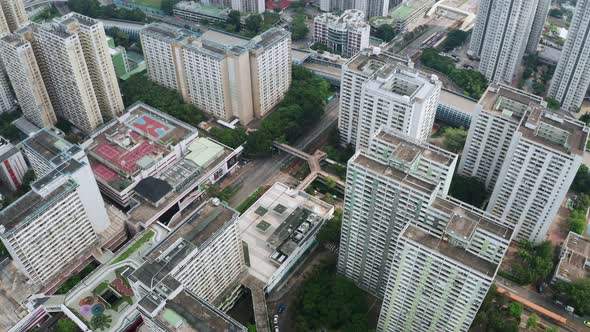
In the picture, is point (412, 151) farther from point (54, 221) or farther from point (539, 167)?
point (54, 221)

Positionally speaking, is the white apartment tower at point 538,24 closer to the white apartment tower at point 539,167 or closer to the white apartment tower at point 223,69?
the white apartment tower at point 539,167

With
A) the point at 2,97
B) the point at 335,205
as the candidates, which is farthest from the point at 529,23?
the point at 2,97

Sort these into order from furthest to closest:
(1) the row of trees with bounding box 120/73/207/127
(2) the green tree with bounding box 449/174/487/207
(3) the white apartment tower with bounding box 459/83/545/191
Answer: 1. (1) the row of trees with bounding box 120/73/207/127
2. (2) the green tree with bounding box 449/174/487/207
3. (3) the white apartment tower with bounding box 459/83/545/191

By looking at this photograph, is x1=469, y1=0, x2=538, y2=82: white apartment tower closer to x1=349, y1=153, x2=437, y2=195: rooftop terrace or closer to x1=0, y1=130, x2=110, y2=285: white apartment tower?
x1=349, y1=153, x2=437, y2=195: rooftop terrace

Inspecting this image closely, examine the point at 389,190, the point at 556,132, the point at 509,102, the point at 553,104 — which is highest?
the point at 389,190

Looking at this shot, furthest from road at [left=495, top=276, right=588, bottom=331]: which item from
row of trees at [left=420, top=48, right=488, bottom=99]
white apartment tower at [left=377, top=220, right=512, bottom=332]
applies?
row of trees at [left=420, top=48, right=488, bottom=99]

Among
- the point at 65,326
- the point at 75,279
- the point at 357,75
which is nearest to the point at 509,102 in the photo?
the point at 357,75

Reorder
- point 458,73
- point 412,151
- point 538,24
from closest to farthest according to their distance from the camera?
point 412,151, point 458,73, point 538,24
